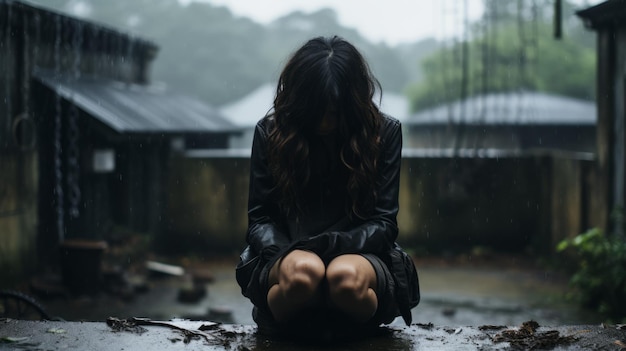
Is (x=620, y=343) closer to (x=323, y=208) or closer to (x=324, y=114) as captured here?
(x=323, y=208)

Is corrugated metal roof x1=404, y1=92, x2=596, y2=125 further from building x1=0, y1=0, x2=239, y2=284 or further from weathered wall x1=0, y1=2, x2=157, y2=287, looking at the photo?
weathered wall x1=0, y1=2, x2=157, y2=287

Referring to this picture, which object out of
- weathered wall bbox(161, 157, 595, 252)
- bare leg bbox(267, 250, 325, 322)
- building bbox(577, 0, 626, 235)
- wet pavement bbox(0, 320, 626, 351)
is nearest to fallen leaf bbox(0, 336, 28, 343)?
wet pavement bbox(0, 320, 626, 351)

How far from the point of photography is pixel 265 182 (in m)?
3.36

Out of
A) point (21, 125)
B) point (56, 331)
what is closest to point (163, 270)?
point (21, 125)

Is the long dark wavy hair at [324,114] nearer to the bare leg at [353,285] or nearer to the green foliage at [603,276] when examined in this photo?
the bare leg at [353,285]

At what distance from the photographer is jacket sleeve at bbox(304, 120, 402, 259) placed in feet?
10.3

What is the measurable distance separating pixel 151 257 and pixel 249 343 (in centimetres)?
858

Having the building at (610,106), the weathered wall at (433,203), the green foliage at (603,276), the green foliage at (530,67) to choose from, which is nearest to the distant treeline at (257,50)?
the green foliage at (530,67)

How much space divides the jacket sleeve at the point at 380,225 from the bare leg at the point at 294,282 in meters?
0.11

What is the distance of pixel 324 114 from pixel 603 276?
5.55m

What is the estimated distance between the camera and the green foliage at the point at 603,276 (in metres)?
7.45

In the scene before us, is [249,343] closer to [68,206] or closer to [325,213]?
[325,213]

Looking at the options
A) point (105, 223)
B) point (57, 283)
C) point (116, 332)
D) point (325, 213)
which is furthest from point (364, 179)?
point (105, 223)

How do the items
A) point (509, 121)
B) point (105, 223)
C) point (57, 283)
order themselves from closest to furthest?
point (57, 283) → point (105, 223) → point (509, 121)
